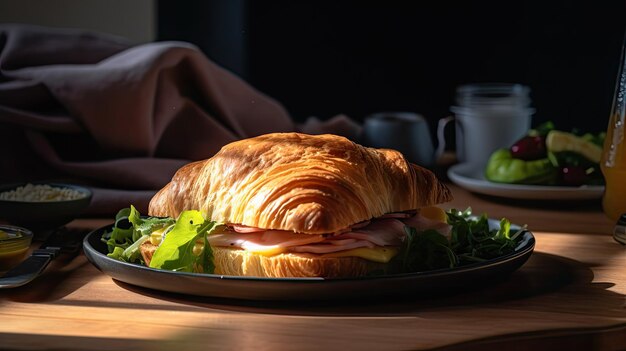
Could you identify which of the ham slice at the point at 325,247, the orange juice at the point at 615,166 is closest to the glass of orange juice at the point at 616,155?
the orange juice at the point at 615,166

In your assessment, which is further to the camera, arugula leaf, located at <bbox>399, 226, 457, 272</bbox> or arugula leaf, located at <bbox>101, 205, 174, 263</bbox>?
arugula leaf, located at <bbox>101, 205, 174, 263</bbox>

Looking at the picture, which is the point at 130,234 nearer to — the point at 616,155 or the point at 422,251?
the point at 422,251

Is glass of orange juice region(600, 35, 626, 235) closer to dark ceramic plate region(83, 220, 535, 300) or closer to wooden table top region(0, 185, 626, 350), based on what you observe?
wooden table top region(0, 185, 626, 350)

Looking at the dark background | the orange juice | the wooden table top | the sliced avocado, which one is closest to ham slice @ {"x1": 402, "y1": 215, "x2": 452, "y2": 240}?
the wooden table top

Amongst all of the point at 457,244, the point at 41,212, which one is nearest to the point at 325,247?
the point at 457,244

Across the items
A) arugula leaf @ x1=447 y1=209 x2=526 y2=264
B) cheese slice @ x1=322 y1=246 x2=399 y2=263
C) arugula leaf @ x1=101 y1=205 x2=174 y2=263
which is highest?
cheese slice @ x1=322 y1=246 x2=399 y2=263

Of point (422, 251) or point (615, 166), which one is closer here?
point (422, 251)

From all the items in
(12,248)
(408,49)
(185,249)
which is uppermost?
(185,249)
